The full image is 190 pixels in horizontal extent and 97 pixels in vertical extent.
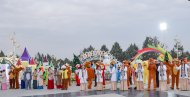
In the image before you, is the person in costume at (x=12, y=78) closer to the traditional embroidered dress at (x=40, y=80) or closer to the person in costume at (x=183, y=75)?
the traditional embroidered dress at (x=40, y=80)

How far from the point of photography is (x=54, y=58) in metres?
82.6

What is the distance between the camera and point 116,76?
21062 mm

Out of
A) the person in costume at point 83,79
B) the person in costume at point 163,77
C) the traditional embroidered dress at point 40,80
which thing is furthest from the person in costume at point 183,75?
the traditional embroidered dress at point 40,80

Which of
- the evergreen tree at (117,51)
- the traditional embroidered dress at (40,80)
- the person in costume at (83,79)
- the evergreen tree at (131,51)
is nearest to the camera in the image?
the person in costume at (83,79)

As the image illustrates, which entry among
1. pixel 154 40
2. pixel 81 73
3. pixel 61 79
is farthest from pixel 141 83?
pixel 154 40

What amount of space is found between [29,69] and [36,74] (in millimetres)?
760

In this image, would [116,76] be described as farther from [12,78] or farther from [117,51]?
[117,51]

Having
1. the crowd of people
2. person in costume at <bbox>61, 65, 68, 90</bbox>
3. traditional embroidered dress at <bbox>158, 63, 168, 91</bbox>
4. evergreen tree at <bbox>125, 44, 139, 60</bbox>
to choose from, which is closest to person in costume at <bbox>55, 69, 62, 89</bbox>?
the crowd of people

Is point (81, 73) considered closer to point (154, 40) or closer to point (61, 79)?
point (61, 79)

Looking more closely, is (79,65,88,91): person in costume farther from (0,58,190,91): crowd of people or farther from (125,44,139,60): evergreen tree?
(125,44,139,60): evergreen tree

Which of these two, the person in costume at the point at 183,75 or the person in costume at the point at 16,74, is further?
the person in costume at the point at 16,74

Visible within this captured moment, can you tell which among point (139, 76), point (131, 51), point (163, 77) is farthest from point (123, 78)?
point (131, 51)

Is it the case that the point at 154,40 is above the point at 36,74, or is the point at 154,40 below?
above

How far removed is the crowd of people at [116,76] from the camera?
764 inches
